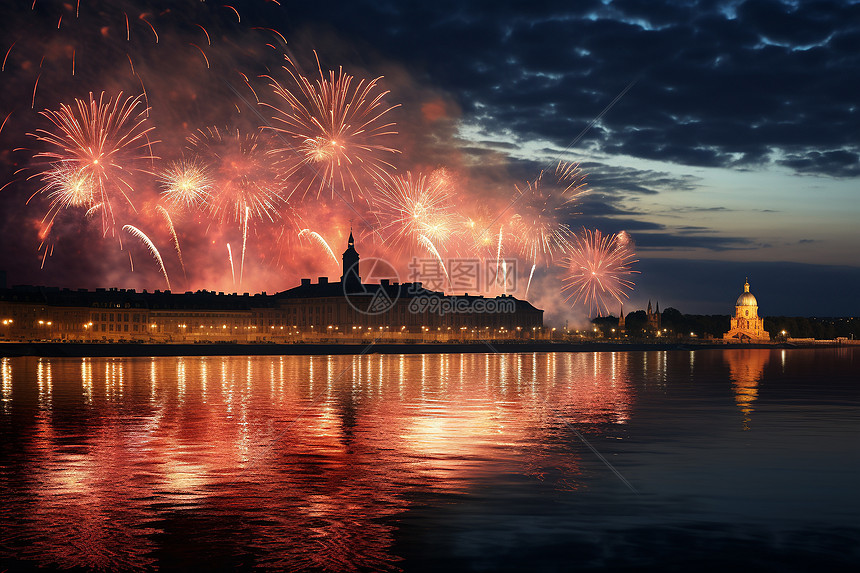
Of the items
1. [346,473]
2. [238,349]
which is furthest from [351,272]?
[346,473]

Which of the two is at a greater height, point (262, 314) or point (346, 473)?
point (262, 314)

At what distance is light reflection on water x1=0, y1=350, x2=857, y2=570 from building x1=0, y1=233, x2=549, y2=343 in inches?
4570

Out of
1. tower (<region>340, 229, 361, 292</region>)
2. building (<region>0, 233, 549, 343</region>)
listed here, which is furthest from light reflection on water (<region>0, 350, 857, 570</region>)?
tower (<region>340, 229, 361, 292</region>)

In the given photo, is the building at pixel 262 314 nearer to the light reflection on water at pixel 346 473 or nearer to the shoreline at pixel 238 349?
the shoreline at pixel 238 349

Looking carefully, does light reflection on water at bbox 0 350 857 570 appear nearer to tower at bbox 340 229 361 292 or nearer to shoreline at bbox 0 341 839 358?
shoreline at bbox 0 341 839 358

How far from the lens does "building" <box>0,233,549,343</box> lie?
6260 inches

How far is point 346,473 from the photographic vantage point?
20000 mm

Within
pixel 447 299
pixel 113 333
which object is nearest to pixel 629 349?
pixel 447 299

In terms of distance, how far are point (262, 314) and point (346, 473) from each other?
174141 mm

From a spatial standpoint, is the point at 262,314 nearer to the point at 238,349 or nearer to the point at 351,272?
the point at 351,272

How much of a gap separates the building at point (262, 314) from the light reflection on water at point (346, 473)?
381ft

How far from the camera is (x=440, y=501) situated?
55.2 ft

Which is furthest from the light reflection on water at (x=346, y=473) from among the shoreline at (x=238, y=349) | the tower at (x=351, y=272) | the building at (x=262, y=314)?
the tower at (x=351, y=272)

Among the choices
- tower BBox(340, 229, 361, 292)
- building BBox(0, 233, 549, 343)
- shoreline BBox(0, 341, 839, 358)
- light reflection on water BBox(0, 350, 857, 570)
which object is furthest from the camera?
tower BBox(340, 229, 361, 292)
